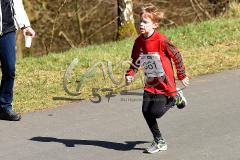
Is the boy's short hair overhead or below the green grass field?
overhead

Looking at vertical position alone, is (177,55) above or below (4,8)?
below

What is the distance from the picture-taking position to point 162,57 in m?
5.83

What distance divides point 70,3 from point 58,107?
13275mm

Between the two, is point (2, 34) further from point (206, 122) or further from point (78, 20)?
point (78, 20)

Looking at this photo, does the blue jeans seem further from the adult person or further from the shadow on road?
the shadow on road

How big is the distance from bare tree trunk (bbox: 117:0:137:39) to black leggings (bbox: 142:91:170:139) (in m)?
8.36

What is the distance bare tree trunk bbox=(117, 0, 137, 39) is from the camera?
1421cm

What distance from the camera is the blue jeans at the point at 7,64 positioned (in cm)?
708

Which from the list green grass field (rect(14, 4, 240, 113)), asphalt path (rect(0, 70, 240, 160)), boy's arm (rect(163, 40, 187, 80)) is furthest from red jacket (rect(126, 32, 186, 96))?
green grass field (rect(14, 4, 240, 113))

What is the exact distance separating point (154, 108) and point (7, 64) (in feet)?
6.69

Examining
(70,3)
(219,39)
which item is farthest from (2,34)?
(70,3)

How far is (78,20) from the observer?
21094 millimetres

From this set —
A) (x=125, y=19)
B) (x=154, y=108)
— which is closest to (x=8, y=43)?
(x=154, y=108)

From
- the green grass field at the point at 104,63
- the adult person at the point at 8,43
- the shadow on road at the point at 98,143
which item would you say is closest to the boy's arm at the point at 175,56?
the shadow on road at the point at 98,143
